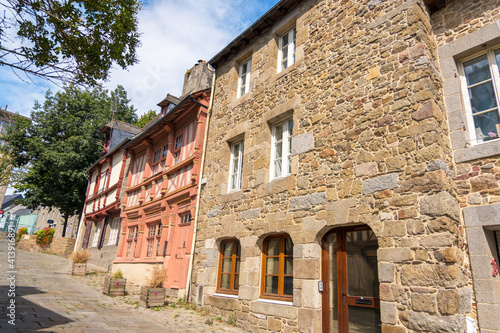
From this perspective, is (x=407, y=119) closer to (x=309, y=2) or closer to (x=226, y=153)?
(x=309, y=2)

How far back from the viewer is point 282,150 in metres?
6.65

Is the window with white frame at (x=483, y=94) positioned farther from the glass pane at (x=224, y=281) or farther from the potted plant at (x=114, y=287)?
the potted plant at (x=114, y=287)

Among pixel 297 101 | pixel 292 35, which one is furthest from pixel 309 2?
pixel 297 101

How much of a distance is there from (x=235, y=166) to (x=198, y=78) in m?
7.39

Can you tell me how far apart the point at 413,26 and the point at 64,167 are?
19583 mm

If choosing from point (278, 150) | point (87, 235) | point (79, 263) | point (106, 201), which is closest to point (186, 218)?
point (278, 150)

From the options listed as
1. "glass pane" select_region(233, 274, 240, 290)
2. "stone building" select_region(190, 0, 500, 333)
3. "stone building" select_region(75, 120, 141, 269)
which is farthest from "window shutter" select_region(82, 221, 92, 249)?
"glass pane" select_region(233, 274, 240, 290)

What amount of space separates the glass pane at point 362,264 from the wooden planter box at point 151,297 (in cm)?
456

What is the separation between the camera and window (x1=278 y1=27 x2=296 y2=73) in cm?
728

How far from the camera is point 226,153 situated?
812 cm

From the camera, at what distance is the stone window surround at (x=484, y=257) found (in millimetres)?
3773

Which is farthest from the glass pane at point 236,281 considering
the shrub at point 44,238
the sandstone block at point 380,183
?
the shrub at point 44,238

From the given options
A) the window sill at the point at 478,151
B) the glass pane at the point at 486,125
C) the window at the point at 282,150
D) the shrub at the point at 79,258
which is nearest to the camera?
the window sill at the point at 478,151

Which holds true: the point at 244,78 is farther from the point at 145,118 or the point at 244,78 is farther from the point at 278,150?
the point at 145,118
